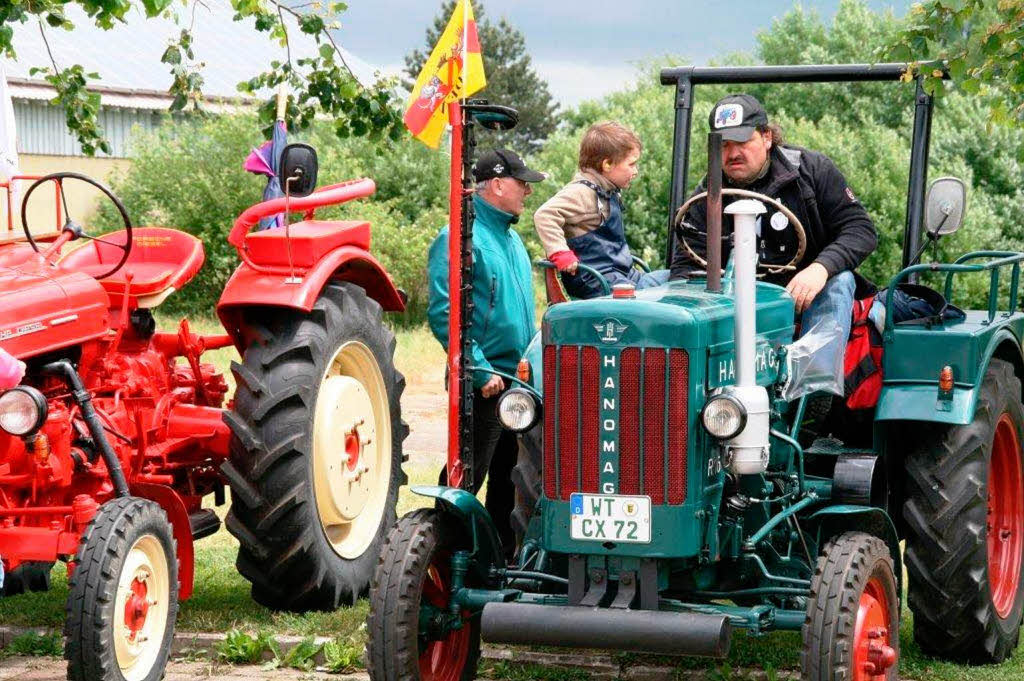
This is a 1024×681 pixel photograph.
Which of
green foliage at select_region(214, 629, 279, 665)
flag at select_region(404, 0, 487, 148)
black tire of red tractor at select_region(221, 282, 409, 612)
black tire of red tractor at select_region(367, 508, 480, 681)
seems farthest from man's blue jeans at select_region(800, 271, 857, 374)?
green foliage at select_region(214, 629, 279, 665)

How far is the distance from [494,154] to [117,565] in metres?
2.34

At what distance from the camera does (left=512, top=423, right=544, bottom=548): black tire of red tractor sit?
534 centimetres

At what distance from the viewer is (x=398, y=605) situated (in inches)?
182

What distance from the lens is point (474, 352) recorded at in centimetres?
621

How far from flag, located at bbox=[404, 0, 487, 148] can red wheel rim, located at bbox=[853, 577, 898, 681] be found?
2.14m

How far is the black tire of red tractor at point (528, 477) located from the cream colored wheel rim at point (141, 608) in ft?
4.06

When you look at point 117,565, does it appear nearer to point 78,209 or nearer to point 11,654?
point 11,654

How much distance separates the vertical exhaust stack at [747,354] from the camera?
4590mm

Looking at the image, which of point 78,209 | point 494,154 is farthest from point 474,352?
point 78,209

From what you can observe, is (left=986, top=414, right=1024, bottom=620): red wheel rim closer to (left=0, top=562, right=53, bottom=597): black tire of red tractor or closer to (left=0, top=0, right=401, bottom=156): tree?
(left=0, top=562, right=53, bottom=597): black tire of red tractor

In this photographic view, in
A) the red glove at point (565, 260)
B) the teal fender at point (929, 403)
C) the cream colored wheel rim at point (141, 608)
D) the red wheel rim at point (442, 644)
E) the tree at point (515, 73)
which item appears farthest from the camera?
the tree at point (515, 73)

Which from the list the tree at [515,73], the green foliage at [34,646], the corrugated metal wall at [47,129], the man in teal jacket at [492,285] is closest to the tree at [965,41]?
the man in teal jacket at [492,285]

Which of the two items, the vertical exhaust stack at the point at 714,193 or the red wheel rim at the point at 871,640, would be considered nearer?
the red wheel rim at the point at 871,640

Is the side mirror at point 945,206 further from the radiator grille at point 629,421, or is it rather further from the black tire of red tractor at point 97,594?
the black tire of red tractor at point 97,594
